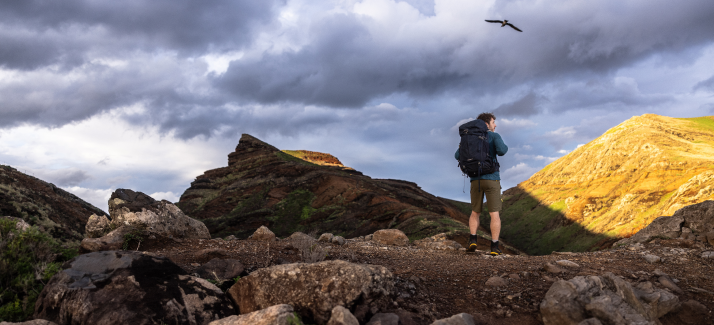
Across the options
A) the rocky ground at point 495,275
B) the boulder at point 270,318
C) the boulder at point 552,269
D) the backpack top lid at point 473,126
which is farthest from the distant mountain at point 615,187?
the boulder at point 270,318

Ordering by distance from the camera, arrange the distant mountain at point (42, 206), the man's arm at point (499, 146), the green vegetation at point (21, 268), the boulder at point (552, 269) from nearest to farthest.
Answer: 1. the green vegetation at point (21, 268)
2. the boulder at point (552, 269)
3. the man's arm at point (499, 146)
4. the distant mountain at point (42, 206)

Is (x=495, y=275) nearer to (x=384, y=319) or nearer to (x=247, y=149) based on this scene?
(x=384, y=319)

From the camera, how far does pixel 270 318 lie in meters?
3.35

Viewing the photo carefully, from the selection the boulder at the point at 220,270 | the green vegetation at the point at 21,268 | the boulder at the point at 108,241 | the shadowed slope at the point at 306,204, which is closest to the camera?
the green vegetation at the point at 21,268

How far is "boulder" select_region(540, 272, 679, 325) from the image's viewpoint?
12.0ft

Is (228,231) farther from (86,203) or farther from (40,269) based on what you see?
(40,269)

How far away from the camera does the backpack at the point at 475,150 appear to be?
303 inches

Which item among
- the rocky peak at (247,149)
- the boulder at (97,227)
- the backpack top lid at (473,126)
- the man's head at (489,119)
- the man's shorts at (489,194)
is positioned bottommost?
the boulder at (97,227)

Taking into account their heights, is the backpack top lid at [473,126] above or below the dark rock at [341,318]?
above

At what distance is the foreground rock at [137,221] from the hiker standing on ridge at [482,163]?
6.44 meters

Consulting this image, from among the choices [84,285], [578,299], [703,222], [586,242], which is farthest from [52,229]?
[586,242]

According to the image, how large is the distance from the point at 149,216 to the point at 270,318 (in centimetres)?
635

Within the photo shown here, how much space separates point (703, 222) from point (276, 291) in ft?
32.7

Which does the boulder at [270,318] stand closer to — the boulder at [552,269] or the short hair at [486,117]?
the boulder at [552,269]
